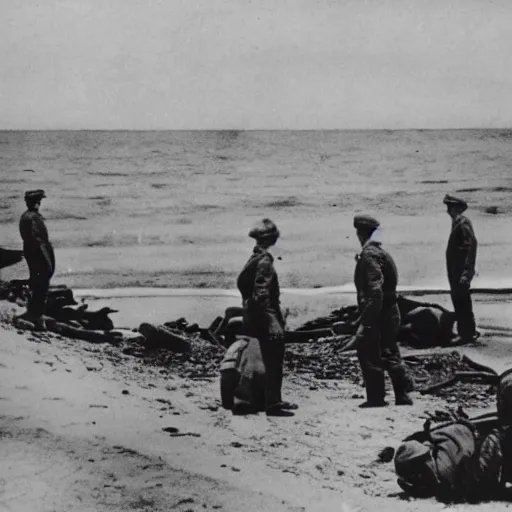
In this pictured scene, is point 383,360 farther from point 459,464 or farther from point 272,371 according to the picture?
point 459,464

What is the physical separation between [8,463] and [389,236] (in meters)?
4.41

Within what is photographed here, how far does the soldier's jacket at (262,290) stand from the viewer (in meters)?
6.30

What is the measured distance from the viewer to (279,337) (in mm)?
6355

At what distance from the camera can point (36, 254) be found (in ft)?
27.0

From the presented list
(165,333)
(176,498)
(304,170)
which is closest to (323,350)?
(165,333)

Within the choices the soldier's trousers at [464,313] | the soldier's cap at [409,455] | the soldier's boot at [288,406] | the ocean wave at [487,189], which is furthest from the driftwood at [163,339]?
the ocean wave at [487,189]

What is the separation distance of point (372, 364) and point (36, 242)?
348 cm

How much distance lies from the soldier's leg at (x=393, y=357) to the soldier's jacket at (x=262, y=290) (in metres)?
0.77

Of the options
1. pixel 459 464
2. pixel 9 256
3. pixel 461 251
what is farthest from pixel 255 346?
pixel 9 256

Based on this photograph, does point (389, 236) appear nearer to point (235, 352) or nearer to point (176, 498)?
point (235, 352)

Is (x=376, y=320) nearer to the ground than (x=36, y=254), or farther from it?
nearer to the ground

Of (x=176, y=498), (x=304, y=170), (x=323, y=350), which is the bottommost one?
(x=176, y=498)

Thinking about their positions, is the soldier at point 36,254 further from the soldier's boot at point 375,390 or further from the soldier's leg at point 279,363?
the soldier's boot at point 375,390

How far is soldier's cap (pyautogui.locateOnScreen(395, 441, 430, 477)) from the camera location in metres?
5.31
